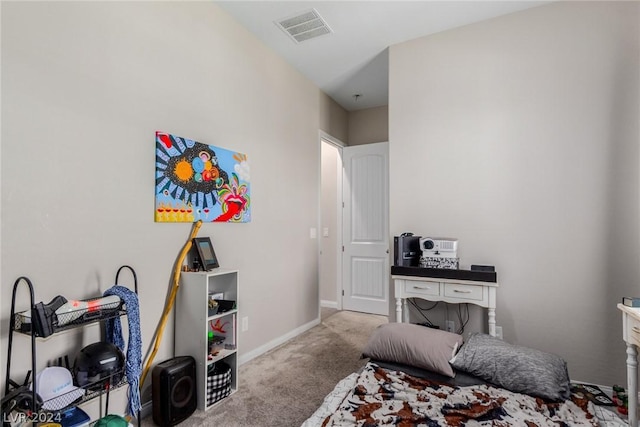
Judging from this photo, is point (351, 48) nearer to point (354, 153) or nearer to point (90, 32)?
point (354, 153)

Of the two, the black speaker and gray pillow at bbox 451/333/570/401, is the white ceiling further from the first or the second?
the black speaker

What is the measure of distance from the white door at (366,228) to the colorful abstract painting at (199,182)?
207 cm

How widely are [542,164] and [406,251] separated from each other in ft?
4.29

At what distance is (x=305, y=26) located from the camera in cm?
294

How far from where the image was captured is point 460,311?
2951 mm

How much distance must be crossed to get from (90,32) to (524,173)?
126 inches

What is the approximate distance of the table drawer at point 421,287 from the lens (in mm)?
2721

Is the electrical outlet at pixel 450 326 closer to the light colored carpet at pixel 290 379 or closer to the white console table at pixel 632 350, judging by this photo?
the light colored carpet at pixel 290 379

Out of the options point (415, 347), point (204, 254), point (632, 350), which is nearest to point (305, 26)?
point (204, 254)

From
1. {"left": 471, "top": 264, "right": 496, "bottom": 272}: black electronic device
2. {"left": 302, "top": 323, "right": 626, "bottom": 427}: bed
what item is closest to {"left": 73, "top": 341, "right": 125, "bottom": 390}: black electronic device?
Result: {"left": 302, "top": 323, "right": 626, "bottom": 427}: bed

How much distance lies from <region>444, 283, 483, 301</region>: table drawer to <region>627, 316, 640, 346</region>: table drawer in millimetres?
885

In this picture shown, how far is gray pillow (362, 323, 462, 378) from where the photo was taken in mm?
2008

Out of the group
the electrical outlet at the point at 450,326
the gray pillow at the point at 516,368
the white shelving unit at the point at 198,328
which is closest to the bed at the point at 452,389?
the gray pillow at the point at 516,368

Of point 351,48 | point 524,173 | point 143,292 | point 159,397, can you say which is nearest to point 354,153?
point 351,48
